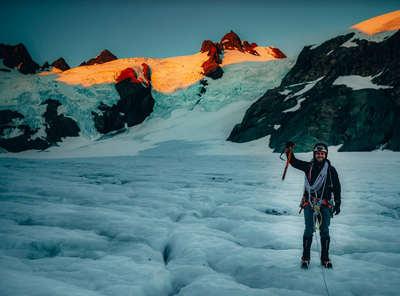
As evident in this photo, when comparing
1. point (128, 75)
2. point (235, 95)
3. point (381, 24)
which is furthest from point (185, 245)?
point (128, 75)

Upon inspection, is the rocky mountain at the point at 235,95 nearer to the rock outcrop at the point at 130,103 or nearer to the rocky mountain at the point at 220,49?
the rock outcrop at the point at 130,103

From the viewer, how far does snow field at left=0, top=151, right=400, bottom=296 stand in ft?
11.6

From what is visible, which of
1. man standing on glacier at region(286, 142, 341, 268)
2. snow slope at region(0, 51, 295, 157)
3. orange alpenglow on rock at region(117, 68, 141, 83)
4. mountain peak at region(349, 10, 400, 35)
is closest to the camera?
man standing on glacier at region(286, 142, 341, 268)

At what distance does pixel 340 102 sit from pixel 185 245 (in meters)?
33.0

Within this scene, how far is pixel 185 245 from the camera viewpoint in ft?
16.4

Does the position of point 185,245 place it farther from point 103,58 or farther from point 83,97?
point 103,58

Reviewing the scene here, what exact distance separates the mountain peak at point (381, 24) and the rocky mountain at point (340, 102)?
1551 millimetres

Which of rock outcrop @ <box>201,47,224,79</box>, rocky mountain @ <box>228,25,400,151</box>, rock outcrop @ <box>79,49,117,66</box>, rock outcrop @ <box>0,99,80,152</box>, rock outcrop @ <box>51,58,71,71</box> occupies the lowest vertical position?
rock outcrop @ <box>0,99,80,152</box>

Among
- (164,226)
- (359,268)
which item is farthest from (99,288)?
(359,268)

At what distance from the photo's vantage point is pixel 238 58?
81.2 m

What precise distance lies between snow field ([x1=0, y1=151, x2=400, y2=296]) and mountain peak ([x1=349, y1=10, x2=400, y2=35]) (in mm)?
44322

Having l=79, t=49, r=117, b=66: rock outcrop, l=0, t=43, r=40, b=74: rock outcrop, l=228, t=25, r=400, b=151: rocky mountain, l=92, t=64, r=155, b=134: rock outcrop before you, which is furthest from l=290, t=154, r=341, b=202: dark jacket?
l=79, t=49, r=117, b=66: rock outcrop

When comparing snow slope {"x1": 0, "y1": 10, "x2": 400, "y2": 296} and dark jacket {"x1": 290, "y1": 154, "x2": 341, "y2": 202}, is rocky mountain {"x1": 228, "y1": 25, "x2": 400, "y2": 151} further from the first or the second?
dark jacket {"x1": 290, "y1": 154, "x2": 341, "y2": 202}

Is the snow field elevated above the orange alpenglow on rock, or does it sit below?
below
